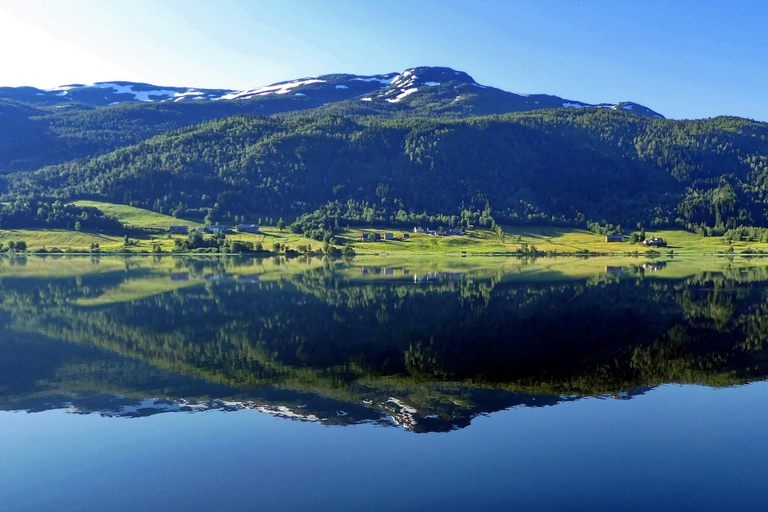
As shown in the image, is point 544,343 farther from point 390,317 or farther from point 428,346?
point 390,317

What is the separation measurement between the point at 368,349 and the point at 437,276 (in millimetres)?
52374

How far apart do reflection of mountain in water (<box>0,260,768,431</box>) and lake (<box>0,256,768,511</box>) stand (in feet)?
0.61

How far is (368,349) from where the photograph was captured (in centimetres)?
3400

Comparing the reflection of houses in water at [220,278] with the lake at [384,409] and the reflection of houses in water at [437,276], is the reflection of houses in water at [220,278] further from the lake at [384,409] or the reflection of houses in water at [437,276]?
the lake at [384,409]

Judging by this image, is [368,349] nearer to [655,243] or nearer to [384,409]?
[384,409]

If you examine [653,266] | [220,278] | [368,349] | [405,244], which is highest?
[368,349]

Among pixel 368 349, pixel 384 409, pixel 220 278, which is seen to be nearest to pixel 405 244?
pixel 220 278

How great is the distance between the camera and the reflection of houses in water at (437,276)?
80562 millimetres

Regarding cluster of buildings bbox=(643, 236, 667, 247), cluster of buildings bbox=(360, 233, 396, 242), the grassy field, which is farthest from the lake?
cluster of buildings bbox=(643, 236, 667, 247)

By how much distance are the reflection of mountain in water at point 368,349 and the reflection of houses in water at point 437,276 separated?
17.1m

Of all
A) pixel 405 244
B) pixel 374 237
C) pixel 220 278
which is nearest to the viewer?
pixel 220 278

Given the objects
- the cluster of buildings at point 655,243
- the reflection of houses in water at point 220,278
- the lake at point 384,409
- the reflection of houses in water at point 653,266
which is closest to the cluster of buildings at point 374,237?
the cluster of buildings at point 655,243

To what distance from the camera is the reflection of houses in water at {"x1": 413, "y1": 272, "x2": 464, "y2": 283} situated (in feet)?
264

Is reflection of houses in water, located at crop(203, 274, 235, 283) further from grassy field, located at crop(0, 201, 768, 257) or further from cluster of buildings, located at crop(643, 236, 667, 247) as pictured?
cluster of buildings, located at crop(643, 236, 667, 247)
